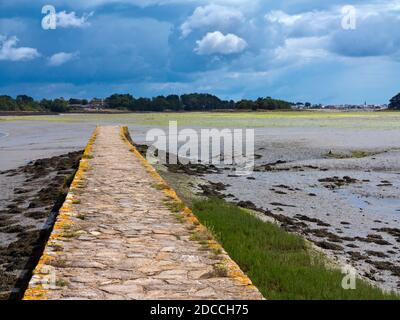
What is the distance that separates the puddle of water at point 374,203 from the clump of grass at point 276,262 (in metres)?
5.24

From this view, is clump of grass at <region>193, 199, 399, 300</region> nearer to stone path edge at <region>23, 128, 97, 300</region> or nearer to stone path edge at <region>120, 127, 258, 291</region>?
stone path edge at <region>120, 127, 258, 291</region>

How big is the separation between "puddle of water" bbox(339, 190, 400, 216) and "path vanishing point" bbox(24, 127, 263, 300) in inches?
321

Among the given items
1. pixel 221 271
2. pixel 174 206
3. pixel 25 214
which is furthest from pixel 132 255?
pixel 25 214

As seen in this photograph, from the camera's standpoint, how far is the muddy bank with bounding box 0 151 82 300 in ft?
29.7

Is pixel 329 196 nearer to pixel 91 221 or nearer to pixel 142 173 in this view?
pixel 142 173

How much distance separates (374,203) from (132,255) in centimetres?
1257

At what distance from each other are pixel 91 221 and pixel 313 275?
357cm

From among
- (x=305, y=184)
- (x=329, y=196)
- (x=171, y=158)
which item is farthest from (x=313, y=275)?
(x=171, y=158)

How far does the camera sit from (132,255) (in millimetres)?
6664

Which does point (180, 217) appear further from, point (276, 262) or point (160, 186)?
point (160, 186)

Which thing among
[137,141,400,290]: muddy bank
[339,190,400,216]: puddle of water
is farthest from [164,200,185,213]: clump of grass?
[339,190,400,216]: puddle of water

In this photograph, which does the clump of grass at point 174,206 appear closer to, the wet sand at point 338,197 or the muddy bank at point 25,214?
the muddy bank at point 25,214

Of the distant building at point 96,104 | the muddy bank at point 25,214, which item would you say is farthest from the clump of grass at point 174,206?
the distant building at point 96,104

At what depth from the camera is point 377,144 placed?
118 ft
